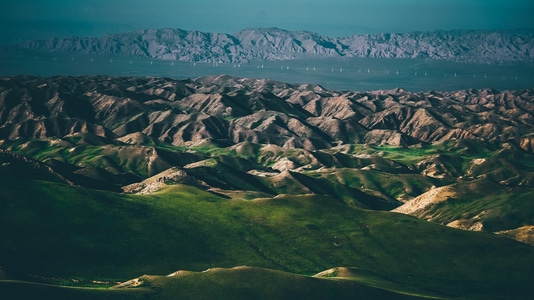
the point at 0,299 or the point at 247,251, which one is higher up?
the point at 0,299

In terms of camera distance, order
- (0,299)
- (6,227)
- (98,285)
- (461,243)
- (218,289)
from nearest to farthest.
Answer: (0,299), (218,289), (98,285), (6,227), (461,243)

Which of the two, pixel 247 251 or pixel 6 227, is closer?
pixel 6 227

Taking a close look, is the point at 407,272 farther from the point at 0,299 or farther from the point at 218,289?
the point at 0,299

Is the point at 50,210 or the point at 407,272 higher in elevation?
the point at 50,210

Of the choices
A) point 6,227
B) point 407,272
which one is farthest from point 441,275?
point 6,227

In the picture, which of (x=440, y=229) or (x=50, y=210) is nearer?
(x=50, y=210)

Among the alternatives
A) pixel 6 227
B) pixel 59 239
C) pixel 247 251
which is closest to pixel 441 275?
pixel 247 251

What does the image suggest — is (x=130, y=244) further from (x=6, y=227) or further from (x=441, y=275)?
(x=441, y=275)

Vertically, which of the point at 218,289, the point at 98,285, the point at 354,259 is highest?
the point at 218,289

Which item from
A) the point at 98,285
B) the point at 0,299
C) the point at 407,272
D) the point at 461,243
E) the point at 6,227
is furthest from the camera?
the point at 461,243
